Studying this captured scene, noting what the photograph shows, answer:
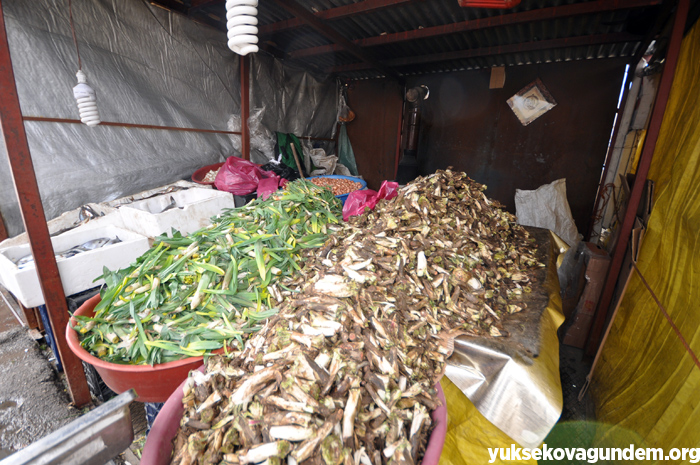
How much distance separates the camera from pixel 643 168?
2.50 metres

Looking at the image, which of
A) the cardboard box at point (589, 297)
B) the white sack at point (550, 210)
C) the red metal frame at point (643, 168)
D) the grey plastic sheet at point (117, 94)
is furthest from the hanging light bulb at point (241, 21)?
the white sack at point (550, 210)

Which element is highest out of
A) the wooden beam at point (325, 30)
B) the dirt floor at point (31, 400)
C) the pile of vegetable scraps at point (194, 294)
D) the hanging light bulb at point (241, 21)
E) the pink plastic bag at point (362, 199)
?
the wooden beam at point (325, 30)

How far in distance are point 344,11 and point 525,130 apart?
13.0 feet

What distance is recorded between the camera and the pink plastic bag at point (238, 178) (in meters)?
3.71

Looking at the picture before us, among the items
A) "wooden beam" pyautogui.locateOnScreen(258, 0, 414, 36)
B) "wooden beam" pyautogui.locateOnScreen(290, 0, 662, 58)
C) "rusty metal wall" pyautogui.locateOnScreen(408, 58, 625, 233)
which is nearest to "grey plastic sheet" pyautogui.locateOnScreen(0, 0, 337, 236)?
"wooden beam" pyautogui.locateOnScreen(258, 0, 414, 36)

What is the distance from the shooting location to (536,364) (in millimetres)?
1310

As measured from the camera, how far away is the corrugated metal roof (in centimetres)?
338

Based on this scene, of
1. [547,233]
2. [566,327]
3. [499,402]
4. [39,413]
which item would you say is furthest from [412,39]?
[39,413]

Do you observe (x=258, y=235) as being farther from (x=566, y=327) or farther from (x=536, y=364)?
(x=566, y=327)

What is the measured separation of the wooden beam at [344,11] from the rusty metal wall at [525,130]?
3.22 metres

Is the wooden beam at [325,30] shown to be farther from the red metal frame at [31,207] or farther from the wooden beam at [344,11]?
the red metal frame at [31,207]

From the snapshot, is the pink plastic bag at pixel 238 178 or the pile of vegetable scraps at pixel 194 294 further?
the pink plastic bag at pixel 238 178

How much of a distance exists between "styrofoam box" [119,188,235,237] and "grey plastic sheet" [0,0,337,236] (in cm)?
66

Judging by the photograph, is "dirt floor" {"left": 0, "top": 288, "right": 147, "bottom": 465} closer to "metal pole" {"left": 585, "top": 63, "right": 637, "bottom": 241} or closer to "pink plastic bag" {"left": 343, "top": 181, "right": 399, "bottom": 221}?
"pink plastic bag" {"left": 343, "top": 181, "right": 399, "bottom": 221}
